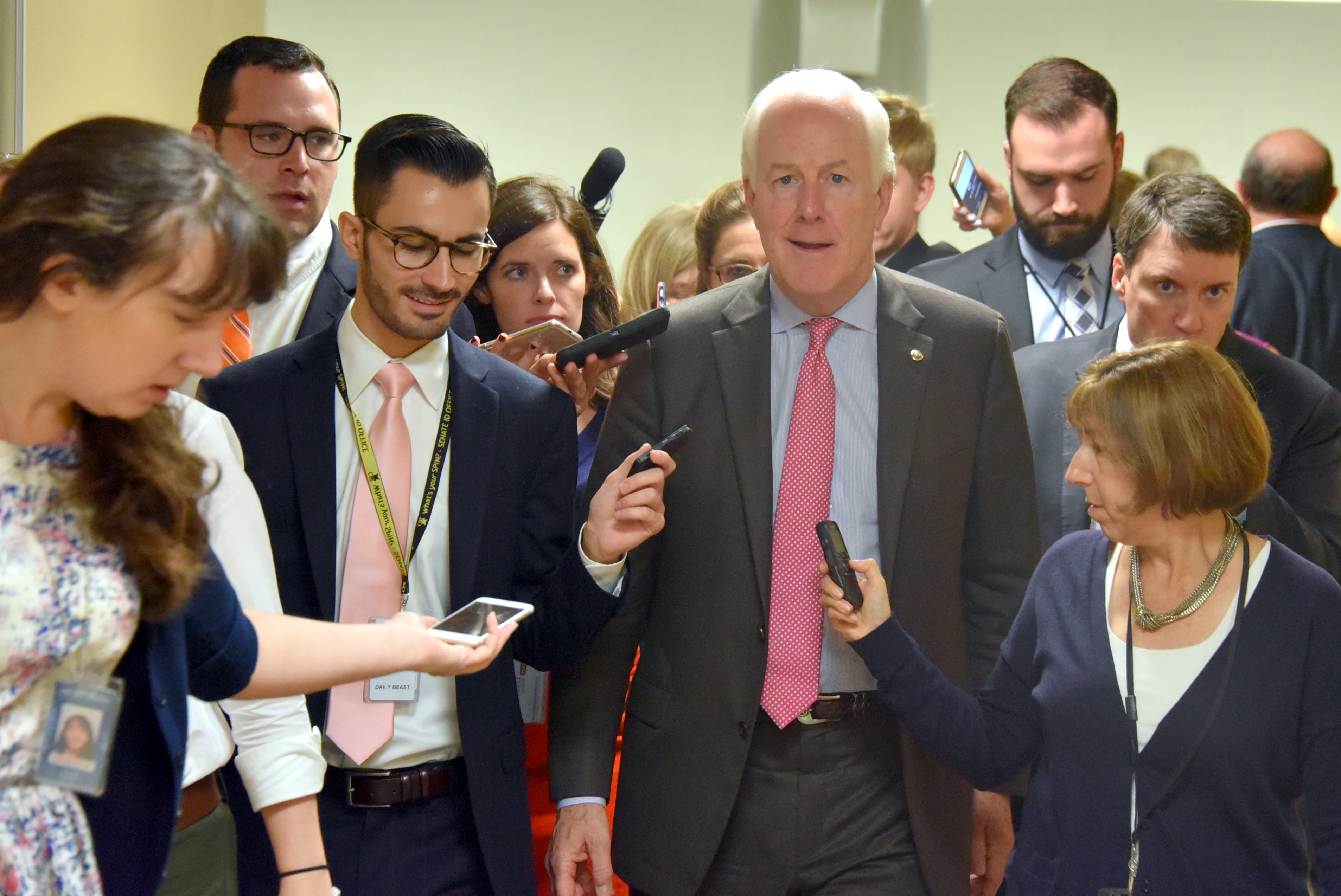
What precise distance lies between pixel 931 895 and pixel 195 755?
115 cm

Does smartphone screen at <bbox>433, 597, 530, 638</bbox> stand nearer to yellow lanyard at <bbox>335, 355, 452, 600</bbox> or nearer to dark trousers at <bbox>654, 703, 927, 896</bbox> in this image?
yellow lanyard at <bbox>335, 355, 452, 600</bbox>

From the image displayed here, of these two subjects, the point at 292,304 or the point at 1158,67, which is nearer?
the point at 292,304

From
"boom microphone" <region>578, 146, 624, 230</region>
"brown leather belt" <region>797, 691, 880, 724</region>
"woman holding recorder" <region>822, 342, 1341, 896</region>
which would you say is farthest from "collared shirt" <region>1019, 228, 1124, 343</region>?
"brown leather belt" <region>797, 691, 880, 724</region>

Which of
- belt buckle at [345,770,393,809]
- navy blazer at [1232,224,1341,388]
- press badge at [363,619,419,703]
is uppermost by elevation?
navy blazer at [1232,224,1341,388]

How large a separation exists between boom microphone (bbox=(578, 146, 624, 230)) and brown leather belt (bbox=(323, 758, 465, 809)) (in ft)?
5.49

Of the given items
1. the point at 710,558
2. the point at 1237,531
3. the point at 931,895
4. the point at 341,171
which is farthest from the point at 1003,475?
the point at 341,171

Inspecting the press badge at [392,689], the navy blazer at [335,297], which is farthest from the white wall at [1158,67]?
the press badge at [392,689]

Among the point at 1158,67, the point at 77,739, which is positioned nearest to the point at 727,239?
the point at 77,739

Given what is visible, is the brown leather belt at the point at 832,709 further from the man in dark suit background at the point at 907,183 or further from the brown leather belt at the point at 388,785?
the man in dark suit background at the point at 907,183

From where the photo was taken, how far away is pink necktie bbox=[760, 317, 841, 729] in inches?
81.9

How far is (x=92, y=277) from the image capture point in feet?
3.88

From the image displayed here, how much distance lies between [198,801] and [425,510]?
0.55 m

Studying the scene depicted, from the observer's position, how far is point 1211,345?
266cm

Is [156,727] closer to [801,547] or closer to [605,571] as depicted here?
[605,571]
